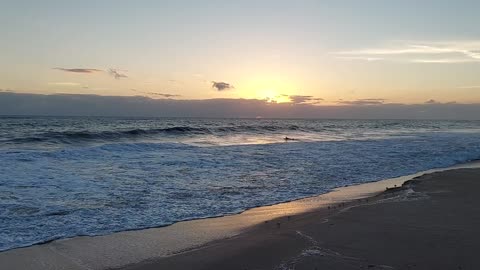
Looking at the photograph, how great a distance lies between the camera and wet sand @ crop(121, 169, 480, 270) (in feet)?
16.7

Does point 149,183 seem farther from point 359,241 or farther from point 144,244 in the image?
point 359,241

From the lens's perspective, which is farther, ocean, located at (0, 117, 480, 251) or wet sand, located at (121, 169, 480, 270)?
ocean, located at (0, 117, 480, 251)

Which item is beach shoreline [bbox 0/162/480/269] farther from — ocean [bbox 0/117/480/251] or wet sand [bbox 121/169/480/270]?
ocean [bbox 0/117/480/251]

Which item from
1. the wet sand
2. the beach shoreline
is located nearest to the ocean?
the beach shoreline

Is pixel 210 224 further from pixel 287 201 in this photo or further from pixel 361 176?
pixel 361 176

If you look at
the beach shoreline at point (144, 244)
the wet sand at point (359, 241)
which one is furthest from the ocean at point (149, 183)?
the wet sand at point (359, 241)

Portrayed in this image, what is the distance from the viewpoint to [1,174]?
12.1m

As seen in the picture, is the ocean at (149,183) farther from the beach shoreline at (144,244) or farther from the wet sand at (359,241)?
the wet sand at (359,241)

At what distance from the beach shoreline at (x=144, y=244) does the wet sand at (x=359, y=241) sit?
0.56 ft

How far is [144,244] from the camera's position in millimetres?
6348

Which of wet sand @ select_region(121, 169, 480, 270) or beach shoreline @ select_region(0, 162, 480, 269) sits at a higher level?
wet sand @ select_region(121, 169, 480, 270)

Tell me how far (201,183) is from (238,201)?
2333 mm

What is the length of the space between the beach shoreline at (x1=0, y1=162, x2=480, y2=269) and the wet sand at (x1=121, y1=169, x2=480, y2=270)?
0.17 m

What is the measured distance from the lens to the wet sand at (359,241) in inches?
201
